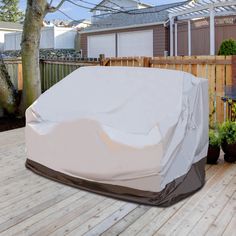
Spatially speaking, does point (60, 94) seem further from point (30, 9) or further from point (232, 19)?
point (232, 19)

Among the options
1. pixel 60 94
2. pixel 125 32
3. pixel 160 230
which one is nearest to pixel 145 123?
pixel 160 230

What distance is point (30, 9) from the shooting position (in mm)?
6828

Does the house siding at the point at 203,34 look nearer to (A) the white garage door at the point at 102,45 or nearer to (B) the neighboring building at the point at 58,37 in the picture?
(A) the white garage door at the point at 102,45

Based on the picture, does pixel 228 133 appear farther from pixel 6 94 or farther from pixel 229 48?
pixel 229 48

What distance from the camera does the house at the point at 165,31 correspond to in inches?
503

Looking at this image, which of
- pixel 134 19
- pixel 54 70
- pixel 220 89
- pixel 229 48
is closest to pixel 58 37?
pixel 134 19

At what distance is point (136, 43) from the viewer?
16.0 metres

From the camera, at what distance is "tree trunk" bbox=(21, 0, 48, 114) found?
6820 mm

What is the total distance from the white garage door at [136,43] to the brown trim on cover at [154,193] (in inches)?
500

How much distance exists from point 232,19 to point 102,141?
11763 millimetres

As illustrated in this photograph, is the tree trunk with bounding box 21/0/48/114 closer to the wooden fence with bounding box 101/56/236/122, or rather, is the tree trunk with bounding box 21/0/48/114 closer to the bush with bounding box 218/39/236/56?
the wooden fence with bounding box 101/56/236/122

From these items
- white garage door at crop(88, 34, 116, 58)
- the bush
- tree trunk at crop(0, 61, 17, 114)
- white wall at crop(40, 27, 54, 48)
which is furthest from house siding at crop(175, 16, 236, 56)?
white wall at crop(40, 27, 54, 48)

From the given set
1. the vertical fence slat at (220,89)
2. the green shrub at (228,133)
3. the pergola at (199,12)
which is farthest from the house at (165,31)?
the green shrub at (228,133)

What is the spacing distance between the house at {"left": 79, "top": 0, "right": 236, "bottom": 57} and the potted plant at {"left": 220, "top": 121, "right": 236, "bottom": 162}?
25.0ft
